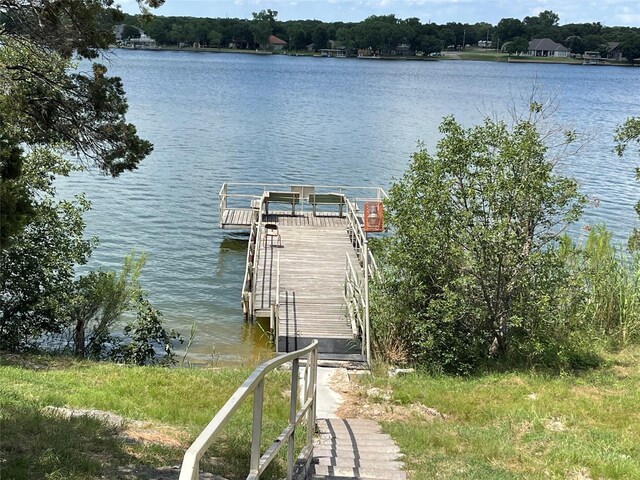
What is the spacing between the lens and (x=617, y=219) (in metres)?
28.8

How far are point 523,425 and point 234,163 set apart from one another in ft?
105

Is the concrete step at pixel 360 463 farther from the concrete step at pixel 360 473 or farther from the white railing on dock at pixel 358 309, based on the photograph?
the white railing on dock at pixel 358 309

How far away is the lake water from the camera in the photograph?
68.7 ft

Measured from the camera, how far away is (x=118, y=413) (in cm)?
812

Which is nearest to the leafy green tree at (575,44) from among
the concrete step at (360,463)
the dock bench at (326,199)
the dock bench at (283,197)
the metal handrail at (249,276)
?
the dock bench at (326,199)

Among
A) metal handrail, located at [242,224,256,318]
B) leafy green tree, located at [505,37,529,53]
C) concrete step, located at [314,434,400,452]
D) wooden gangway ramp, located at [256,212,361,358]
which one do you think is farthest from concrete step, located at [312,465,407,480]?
leafy green tree, located at [505,37,529,53]

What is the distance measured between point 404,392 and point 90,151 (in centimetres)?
528

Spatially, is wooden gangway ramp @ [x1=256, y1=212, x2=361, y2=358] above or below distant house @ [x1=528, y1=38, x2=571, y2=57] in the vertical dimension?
below

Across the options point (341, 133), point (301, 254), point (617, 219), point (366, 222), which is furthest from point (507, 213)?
point (341, 133)

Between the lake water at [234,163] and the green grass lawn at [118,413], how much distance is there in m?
3.93

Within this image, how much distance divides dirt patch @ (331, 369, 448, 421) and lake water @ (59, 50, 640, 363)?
17.3ft

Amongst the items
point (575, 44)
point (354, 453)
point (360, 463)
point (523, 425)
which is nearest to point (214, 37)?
point (575, 44)

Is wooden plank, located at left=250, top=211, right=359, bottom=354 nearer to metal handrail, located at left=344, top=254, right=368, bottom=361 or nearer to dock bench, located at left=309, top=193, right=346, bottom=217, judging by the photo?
metal handrail, located at left=344, top=254, right=368, bottom=361

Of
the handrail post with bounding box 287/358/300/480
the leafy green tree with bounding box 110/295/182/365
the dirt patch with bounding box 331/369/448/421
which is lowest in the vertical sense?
the leafy green tree with bounding box 110/295/182/365
